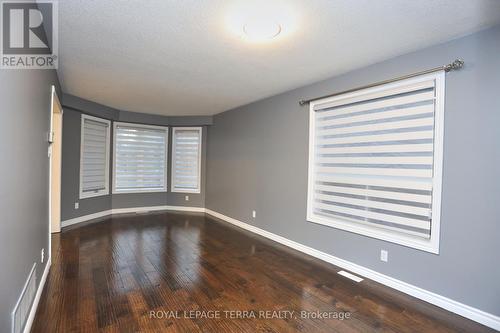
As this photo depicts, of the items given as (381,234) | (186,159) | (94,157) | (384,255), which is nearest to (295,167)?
(381,234)

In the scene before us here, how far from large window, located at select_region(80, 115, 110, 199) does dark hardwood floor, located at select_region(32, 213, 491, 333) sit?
4.82ft

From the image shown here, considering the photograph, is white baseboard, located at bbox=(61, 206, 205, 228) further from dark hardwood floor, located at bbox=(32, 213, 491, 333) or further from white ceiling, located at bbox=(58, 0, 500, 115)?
white ceiling, located at bbox=(58, 0, 500, 115)

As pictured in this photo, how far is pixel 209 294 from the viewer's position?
246cm

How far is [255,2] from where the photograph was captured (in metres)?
1.84

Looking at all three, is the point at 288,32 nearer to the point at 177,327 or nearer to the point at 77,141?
the point at 177,327

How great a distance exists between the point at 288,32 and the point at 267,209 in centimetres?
286

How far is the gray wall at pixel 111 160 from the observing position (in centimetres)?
458

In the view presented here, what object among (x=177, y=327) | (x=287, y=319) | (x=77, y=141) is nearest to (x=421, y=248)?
(x=287, y=319)

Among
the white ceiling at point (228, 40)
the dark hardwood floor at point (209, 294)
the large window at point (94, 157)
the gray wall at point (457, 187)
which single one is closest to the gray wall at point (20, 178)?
the dark hardwood floor at point (209, 294)

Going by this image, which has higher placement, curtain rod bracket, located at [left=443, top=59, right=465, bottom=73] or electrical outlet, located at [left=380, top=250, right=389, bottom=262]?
curtain rod bracket, located at [left=443, top=59, right=465, bottom=73]

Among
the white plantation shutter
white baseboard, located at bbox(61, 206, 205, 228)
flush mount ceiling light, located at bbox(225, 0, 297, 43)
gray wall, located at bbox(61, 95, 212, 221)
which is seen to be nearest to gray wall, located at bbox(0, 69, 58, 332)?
flush mount ceiling light, located at bbox(225, 0, 297, 43)

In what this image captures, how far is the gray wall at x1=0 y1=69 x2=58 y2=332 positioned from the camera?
4.61 ft

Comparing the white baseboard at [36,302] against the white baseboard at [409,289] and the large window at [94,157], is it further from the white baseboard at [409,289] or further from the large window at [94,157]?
the white baseboard at [409,289]

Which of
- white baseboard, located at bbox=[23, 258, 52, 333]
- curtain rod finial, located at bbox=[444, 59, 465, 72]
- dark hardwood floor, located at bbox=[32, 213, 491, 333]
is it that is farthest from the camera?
curtain rod finial, located at bbox=[444, 59, 465, 72]
